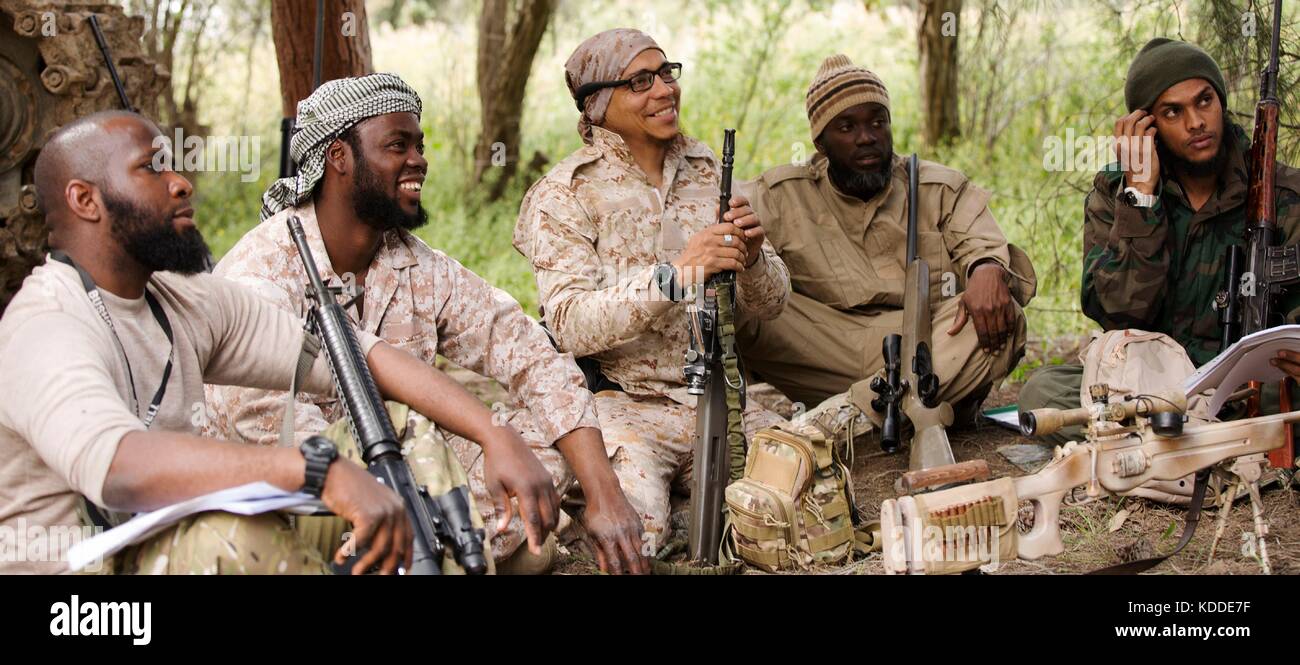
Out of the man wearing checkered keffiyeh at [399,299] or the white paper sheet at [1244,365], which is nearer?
the man wearing checkered keffiyeh at [399,299]

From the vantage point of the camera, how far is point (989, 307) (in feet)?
17.4

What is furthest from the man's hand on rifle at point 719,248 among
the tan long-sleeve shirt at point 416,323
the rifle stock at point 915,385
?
the rifle stock at point 915,385

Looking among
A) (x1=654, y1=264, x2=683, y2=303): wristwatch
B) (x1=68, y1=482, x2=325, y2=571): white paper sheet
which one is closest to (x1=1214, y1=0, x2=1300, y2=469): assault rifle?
(x1=654, y1=264, x2=683, y2=303): wristwatch

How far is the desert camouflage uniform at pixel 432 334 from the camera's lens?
393 centimetres

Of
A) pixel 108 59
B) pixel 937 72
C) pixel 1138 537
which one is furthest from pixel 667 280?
pixel 937 72

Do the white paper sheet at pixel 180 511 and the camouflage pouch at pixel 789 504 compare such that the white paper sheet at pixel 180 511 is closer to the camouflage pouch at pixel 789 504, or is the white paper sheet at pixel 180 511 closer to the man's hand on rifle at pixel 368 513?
the man's hand on rifle at pixel 368 513

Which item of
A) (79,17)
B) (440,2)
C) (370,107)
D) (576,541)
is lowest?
(576,541)

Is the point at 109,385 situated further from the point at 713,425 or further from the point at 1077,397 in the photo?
the point at 1077,397

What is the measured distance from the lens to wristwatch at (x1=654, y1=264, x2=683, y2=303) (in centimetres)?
429

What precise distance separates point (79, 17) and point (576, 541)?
3684mm

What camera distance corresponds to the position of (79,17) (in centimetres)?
616

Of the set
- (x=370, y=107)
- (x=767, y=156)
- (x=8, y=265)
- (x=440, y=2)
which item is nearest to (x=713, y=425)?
(x=370, y=107)

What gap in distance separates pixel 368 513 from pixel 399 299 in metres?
1.60

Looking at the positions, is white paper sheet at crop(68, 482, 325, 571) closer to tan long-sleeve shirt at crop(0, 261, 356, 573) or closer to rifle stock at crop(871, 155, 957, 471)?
tan long-sleeve shirt at crop(0, 261, 356, 573)
